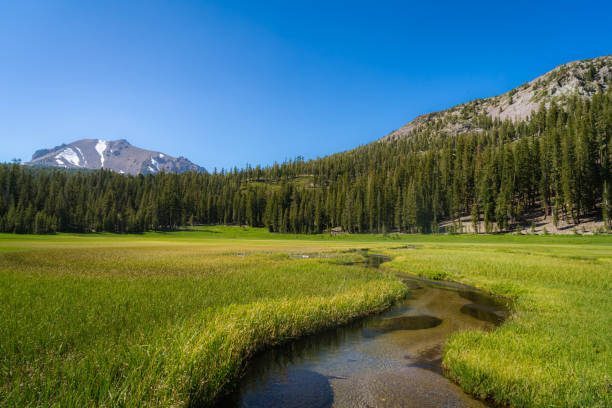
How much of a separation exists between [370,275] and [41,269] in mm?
24235

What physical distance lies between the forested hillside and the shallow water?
8167 centimetres

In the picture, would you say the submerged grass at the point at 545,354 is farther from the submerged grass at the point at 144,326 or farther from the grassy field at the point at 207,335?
the submerged grass at the point at 144,326

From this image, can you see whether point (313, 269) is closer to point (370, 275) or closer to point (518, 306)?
point (370, 275)

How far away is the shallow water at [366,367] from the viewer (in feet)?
24.0

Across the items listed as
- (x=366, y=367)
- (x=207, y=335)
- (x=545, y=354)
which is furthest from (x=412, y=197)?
(x=207, y=335)

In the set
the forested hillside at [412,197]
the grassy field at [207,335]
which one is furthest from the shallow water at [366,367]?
the forested hillside at [412,197]

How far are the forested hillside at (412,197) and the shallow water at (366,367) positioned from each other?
8167cm

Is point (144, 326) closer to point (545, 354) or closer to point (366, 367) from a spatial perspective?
point (366, 367)

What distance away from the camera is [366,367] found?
912 centimetres

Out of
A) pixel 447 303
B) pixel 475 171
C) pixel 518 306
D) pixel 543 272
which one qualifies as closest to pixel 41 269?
pixel 447 303

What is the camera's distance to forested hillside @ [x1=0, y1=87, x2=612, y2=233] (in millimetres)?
80750

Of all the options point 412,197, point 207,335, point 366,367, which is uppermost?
point 412,197


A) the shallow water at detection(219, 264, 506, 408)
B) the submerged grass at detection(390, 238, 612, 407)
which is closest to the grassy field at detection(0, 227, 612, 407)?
the submerged grass at detection(390, 238, 612, 407)

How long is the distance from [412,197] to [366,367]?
98.7m
